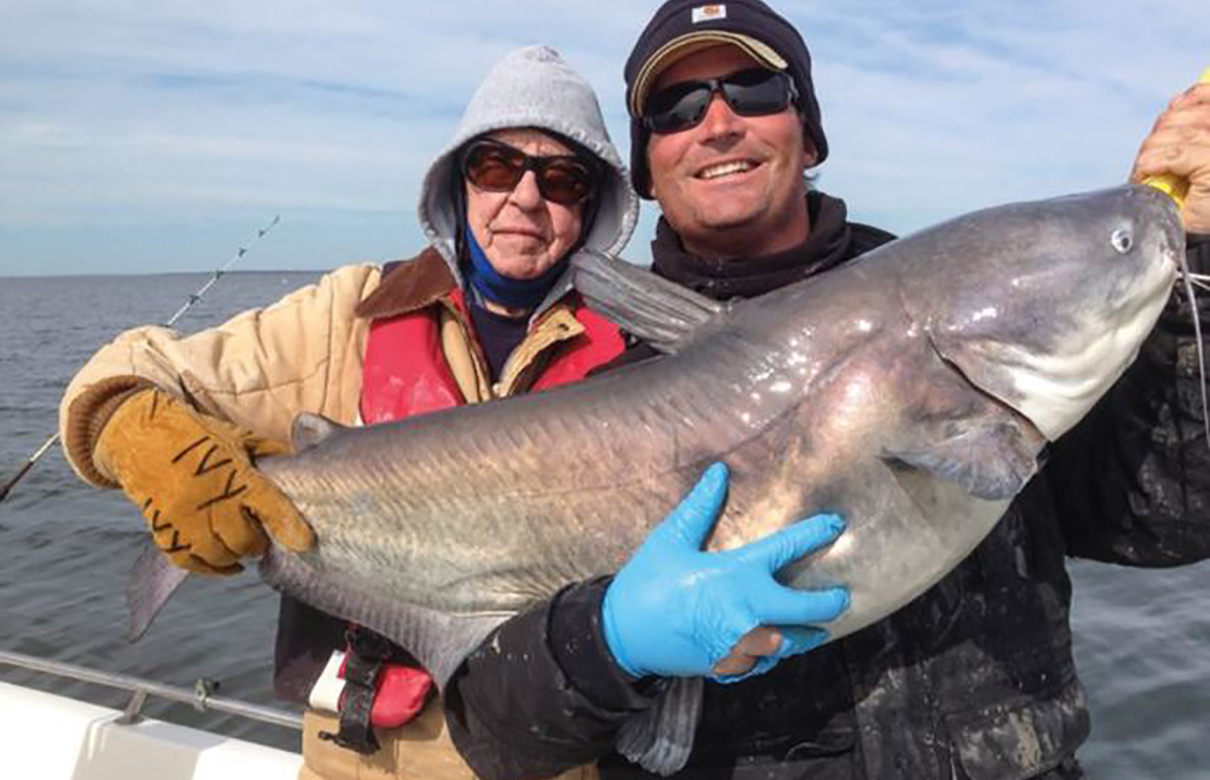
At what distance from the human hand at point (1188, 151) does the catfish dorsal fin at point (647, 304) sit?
A: 1035 millimetres

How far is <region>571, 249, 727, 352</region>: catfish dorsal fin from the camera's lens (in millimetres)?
2695

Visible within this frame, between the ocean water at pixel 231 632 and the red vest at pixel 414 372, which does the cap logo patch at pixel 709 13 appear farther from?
the ocean water at pixel 231 632

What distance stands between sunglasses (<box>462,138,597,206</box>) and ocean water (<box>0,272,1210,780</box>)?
537 centimetres

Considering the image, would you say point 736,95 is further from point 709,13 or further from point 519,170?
point 519,170

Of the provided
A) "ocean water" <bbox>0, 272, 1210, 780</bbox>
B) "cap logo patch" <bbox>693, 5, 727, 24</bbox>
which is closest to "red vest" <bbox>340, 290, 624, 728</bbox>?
"cap logo patch" <bbox>693, 5, 727, 24</bbox>

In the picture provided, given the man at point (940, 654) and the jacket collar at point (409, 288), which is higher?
the jacket collar at point (409, 288)

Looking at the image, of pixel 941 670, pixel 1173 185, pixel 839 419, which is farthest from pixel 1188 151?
pixel 941 670

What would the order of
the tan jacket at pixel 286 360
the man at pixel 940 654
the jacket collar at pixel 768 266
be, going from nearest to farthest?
1. the man at pixel 940 654
2. the jacket collar at pixel 768 266
3. the tan jacket at pixel 286 360

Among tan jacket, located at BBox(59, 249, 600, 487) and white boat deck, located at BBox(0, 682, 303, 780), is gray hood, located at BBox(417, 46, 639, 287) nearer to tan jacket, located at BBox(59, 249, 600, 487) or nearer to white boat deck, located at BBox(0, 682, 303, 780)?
tan jacket, located at BBox(59, 249, 600, 487)

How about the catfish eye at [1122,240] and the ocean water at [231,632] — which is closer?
the catfish eye at [1122,240]

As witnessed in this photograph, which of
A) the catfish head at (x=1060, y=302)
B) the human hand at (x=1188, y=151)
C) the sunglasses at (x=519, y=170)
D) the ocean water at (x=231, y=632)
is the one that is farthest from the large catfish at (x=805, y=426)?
the ocean water at (x=231, y=632)

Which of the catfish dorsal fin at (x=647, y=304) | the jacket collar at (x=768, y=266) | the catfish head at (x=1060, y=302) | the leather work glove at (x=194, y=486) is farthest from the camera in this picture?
A: the jacket collar at (x=768, y=266)

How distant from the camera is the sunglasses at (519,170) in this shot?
3396 millimetres

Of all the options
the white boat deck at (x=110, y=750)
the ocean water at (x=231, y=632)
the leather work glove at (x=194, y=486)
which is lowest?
the ocean water at (x=231, y=632)
